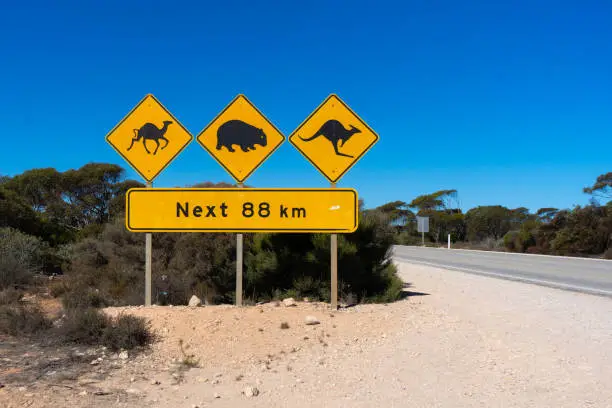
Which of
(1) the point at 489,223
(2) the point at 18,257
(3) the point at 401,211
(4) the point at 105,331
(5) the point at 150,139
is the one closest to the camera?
(4) the point at 105,331

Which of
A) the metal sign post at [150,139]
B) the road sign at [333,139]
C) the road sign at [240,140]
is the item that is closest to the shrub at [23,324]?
the metal sign post at [150,139]

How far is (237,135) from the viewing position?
27.7 ft

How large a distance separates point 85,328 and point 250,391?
2454 millimetres

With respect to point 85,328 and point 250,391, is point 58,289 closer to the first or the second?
point 85,328

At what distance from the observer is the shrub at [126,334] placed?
5703 mm

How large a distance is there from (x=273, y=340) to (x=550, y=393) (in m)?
3.10

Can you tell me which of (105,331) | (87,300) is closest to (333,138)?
(105,331)

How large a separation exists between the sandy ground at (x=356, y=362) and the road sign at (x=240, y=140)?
234cm

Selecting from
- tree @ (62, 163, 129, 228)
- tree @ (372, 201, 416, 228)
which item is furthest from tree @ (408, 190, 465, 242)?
tree @ (62, 163, 129, 228)

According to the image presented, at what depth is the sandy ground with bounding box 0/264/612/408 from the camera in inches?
173

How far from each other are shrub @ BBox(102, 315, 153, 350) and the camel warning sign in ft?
10.2

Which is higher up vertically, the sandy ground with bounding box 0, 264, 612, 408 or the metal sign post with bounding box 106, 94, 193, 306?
the metal sign post with bounding box 106, 94, 193, 306

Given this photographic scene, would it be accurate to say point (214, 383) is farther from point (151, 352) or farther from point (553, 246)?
point (553, 246)

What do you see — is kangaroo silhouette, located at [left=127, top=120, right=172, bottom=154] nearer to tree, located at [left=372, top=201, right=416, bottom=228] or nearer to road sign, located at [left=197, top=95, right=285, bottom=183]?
road sign, located at [left=197, top=95, right=285, bottom=183]
